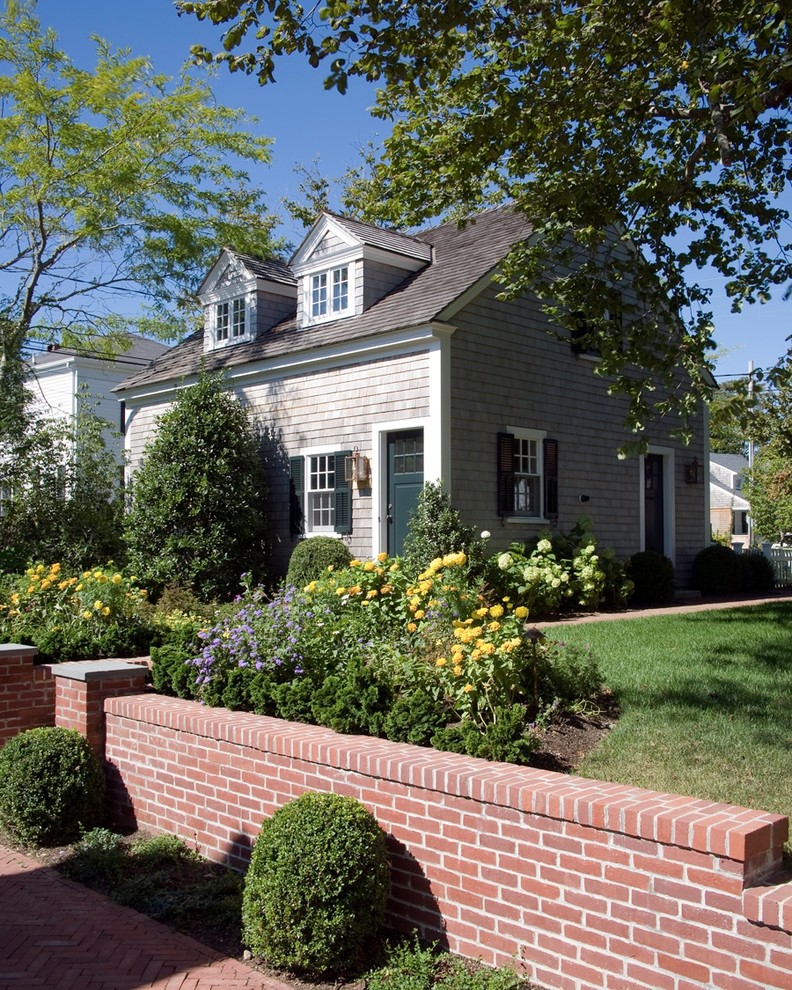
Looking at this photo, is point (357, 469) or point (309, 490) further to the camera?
point (309, 490)

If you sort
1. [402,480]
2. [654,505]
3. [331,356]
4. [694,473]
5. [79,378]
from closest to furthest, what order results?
[402,480] → [331,356] → [654,505] → [694,473] → [79,378]

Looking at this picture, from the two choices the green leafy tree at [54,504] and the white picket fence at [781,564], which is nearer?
the green leafy tree at [54,504]

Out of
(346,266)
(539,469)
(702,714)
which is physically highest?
(346,266)

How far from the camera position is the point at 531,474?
14.7 m

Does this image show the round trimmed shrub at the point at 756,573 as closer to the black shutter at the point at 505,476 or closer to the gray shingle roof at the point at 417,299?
the black shutter at the point at 505,476

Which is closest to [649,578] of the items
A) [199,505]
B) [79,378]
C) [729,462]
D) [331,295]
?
[331,295]

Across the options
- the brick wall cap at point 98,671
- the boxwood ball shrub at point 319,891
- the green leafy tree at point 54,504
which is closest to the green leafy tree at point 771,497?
the green leafy tree at point 54,504

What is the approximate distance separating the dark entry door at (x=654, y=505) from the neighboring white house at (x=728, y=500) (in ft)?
102

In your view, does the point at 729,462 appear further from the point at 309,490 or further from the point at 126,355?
the point at 309,490

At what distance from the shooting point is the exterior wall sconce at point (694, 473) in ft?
59.9

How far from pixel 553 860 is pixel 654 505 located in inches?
575

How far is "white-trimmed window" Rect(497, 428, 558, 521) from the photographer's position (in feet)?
46.4

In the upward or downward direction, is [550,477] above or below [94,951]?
above

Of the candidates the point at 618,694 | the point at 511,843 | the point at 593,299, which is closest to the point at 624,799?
the point at 511,843
